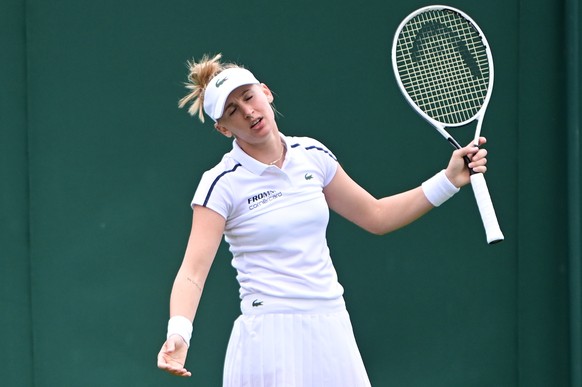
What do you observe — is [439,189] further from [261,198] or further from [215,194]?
[215,194]

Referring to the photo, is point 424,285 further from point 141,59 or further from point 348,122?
point 141,59

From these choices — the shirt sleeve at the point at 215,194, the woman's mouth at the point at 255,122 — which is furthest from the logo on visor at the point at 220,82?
the shirt sleeve at the point at 215,194

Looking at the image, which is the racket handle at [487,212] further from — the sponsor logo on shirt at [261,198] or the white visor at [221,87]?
the white visor at [221,87]

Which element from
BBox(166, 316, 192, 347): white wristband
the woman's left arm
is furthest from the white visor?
BBox(166, 316, 192, 347): white wristband

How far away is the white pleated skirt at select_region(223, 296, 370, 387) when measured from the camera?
3508mm

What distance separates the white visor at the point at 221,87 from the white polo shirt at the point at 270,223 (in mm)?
138

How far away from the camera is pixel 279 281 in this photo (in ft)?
11.5

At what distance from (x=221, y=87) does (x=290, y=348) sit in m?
0.74

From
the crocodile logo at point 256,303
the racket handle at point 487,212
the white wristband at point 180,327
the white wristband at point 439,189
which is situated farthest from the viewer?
the white wristband at point 439,189

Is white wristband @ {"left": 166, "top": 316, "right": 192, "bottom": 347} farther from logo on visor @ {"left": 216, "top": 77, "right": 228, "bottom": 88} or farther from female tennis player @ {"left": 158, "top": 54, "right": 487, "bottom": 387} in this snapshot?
logo on visor @ {"left": 216, "top": 77, "right": 228, "bottom": 88}

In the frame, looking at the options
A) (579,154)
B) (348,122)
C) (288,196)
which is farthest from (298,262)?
(579,154)

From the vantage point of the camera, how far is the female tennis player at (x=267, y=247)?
3465 mm

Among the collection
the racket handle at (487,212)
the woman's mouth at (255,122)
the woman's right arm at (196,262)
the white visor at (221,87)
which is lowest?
the woman's right arm at (196,262)

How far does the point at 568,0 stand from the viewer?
4.93 m
